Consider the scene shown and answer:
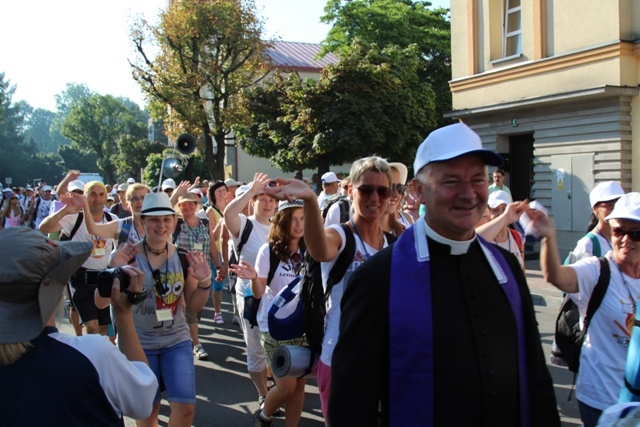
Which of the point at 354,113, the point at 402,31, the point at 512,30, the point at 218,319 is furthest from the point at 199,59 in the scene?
the point at 218,319

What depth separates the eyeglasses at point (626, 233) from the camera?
3379mm

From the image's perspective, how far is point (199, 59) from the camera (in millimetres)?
29844

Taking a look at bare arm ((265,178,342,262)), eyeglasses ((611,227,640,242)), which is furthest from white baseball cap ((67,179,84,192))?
eyeglasses ((611,227,640,242))

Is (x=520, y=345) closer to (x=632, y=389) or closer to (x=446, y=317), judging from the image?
(x=446, y=317)

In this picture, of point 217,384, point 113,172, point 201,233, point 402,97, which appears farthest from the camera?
point 113,172

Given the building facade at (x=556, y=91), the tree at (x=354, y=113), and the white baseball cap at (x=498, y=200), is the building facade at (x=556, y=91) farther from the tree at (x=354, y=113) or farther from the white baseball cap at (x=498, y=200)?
the white baseball cap at (x=498, y=200)

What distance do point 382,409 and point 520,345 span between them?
52 cm

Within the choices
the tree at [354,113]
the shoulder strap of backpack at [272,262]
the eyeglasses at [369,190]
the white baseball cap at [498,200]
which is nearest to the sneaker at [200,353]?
the shoulder strap of backpack at [272,262]

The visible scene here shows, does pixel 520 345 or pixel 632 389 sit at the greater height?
pixel 520 345

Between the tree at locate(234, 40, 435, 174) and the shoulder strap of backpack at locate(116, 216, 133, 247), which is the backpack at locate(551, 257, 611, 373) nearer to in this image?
the shoulder strap of backpack at locate(116, 216, 133, 247)

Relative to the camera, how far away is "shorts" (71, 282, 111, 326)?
6.98 m

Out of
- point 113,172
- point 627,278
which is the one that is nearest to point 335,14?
point 627,278

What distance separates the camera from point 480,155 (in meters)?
2.18

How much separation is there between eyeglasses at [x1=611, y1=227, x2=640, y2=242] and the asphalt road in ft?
8.93
